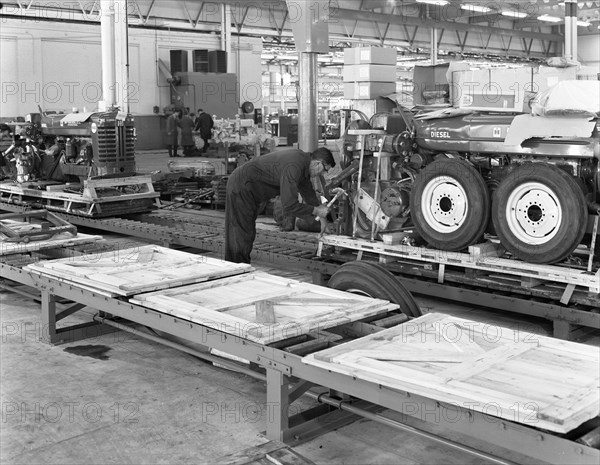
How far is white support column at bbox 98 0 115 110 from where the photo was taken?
11.6 m

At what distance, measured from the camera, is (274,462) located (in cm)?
380

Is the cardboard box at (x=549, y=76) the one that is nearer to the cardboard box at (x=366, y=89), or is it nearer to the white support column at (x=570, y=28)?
the cardboard box at (x=366, y=89)

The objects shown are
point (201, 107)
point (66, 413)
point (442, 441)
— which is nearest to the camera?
point (442, 441)

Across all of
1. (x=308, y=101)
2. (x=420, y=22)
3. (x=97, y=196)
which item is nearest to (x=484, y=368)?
(x=308, y=101)

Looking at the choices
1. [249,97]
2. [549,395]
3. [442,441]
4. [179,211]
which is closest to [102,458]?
[442,441]

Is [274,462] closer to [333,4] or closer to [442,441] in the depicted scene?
[442,441]

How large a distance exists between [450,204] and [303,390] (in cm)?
306

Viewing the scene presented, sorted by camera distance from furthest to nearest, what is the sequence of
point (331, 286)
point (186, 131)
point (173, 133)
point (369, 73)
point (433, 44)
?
point (433, 44), point (173, 133), point (186, 131), point (369, 73), point (331, 286)

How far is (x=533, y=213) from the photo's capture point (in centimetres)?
617

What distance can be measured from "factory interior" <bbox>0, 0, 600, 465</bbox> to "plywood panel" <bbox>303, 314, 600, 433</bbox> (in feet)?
0.05

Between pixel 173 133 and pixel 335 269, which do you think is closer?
pixel 335 269

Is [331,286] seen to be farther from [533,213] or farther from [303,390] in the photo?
[533,213]

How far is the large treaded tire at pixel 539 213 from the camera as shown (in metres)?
5.80

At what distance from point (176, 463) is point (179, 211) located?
8.46 metres
